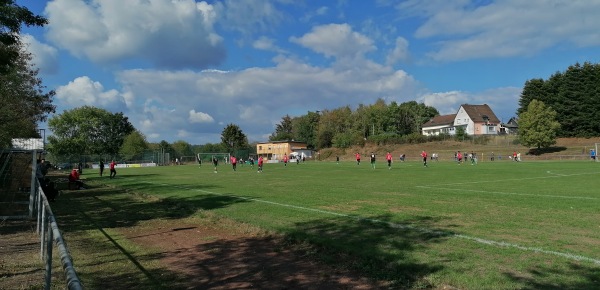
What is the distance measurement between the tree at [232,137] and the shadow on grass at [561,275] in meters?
113

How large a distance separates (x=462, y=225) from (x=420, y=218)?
1350mm

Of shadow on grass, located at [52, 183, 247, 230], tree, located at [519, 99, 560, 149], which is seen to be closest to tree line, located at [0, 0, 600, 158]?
tree, located at [519, 99, 560, 149]

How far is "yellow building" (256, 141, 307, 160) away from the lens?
120750 mm

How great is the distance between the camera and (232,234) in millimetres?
10500

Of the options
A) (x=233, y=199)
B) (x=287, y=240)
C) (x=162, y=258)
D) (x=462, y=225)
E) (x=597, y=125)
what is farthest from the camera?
(x=597, y=125)

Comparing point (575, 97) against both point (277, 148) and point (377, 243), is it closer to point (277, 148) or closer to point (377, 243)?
point (277, 148)

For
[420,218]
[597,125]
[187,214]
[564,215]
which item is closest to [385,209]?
[420,218]

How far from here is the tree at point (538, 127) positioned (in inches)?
2867

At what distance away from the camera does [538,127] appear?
73.2 m

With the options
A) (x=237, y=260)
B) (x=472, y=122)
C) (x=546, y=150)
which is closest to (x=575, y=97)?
(x=546, y=150)

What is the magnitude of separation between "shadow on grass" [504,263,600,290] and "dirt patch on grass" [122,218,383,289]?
1.84 m

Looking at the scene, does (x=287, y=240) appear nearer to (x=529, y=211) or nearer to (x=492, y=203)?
(x=529, y=211)

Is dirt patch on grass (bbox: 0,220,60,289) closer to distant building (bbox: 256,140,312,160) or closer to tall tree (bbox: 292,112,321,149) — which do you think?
distant building (bbox: 256,140,312,160)

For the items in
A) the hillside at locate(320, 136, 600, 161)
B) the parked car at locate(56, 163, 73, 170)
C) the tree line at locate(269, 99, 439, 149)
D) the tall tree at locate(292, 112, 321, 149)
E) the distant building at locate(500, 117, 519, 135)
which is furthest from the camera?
the tall tree at locate(292, 112, 321, 149)
